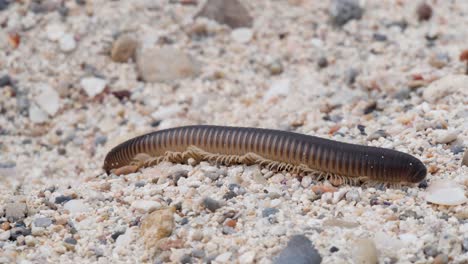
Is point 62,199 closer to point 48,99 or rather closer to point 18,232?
point 18,232

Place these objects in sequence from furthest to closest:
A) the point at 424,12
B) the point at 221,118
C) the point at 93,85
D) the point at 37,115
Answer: the point at 424,12 < the point at 93,85 < the point at 37,115 < the point at 221,118

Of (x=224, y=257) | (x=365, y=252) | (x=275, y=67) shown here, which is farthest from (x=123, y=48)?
(x=365, y=252)

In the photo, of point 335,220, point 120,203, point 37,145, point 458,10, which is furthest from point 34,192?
point 458,10

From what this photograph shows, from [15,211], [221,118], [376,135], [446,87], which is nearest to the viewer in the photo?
[15,211]

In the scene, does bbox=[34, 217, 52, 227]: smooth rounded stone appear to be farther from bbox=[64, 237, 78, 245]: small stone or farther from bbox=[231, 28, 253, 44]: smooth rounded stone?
bbox=[231, 28, 253, 44]: smooth rounded stone

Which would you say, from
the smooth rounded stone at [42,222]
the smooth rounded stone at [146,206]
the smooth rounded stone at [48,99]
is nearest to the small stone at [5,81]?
the smooth rounded stone at [48,99]

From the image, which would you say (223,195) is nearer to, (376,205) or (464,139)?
(376,205)

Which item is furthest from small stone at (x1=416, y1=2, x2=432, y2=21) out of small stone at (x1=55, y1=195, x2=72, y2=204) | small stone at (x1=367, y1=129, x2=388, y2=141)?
small stone at (x1=55, y1=195, x2=72, y2=204)
